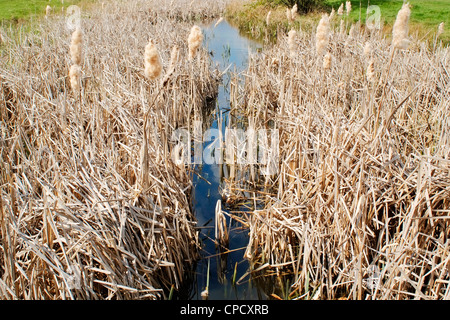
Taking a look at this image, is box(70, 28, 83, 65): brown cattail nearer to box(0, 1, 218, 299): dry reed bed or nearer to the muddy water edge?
box(0, 1, 218, 299): dry reed bed

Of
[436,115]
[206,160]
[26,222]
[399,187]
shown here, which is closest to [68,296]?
[26,222]

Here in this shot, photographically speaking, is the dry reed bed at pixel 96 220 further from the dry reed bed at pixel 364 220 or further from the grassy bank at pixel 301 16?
the grassy bank at pixel 301 16

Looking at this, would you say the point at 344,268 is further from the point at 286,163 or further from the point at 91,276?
the point at 91,276

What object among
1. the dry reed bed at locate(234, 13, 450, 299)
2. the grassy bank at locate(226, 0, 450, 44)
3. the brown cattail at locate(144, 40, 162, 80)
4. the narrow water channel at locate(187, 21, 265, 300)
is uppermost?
the grassy bank at locate(226, 0, 450, 44)

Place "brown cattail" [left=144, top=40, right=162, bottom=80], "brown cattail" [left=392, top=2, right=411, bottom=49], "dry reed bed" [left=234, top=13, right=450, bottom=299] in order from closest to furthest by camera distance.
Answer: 1. "brown cattail" [left=144, top=40, right=162, bottom=80]
2. "brown cattail" [left=392, top=2, right=411, bottom=49]
3. "dry reed bed" [left=234, top=13, right=450, bottom=299]

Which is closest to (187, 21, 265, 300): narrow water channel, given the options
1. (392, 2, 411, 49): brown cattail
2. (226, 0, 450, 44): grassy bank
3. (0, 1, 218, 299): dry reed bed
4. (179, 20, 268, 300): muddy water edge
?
(179, 20, 268, 300): muddy water edge

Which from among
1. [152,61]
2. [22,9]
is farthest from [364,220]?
[22,9]

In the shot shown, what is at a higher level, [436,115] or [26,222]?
[436,115]

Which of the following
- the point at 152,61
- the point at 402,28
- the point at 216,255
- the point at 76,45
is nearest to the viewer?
the point at 152,61

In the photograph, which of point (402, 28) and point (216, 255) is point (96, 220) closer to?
point (216, 255)

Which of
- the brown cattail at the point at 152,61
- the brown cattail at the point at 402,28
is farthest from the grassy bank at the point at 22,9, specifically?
the brown cattail at the point at 402,28

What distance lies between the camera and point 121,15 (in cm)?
1084

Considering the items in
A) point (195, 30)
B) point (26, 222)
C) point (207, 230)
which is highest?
point (195, 30)

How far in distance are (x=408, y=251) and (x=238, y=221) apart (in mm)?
1717
